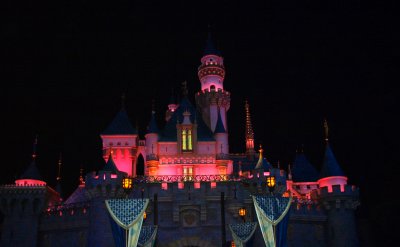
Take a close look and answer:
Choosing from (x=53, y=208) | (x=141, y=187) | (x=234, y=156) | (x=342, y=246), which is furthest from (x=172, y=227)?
(x=234, y=156)

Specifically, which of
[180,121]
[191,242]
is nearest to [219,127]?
[180,121]

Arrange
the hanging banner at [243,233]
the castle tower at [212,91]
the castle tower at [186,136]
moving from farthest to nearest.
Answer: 1. the castle tower at [212,91]
2. the castle tower at [186,136]
3. the hanging banner at [243,233]

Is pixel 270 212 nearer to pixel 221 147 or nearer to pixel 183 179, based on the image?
pixel 183 179

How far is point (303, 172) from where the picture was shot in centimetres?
4397

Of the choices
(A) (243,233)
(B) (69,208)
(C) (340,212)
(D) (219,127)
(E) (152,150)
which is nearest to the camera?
(A) (243,233)

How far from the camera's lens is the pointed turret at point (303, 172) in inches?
1695

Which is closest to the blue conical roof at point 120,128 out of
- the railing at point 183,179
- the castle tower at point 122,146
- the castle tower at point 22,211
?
the castle tower at point 122,146

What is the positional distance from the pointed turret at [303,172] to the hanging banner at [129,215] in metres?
23.6

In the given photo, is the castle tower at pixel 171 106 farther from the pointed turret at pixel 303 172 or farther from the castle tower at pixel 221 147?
the pointed turret at pixel 303 172

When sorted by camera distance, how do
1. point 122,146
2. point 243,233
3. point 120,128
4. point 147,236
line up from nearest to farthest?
point 147,236
point 243,233
point 122,146
point 120,128

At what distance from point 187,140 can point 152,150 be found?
10.3ft

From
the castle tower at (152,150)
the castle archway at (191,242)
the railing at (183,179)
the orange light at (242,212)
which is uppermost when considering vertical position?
the castle tower at (152,150)

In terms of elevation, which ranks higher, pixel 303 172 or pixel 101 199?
pixel 303 172

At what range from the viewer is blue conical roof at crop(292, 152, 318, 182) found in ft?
141
